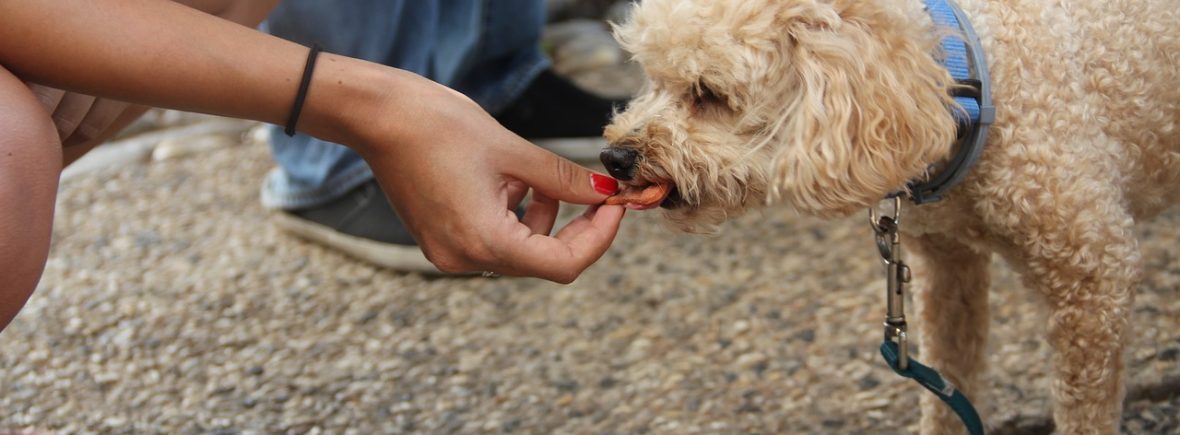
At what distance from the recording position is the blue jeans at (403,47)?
3.15 meters

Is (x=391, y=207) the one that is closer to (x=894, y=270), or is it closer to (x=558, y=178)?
(x=558, y=178)

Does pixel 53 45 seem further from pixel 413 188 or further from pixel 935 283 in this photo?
pixel 935 283

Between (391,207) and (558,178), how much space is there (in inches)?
58.8

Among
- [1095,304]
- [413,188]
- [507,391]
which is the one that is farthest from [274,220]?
[1095,304]

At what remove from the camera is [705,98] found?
1.91 metres

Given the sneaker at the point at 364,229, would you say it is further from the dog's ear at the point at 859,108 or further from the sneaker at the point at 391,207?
the dog's ear at the point at 859,108

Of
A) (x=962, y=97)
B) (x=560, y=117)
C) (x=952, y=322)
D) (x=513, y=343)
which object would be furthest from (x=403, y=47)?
(x=962, y=97)

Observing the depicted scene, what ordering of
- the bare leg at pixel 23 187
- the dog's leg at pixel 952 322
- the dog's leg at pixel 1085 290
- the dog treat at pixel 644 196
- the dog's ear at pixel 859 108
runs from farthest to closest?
the dog's leg at pixel 952 322, the dog treat at pixel 644 196, the dog's leg at pixel 1085 290, the dog's ear at pixel 859 108, the bare leg at pixel 23 187

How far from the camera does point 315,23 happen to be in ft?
10.2

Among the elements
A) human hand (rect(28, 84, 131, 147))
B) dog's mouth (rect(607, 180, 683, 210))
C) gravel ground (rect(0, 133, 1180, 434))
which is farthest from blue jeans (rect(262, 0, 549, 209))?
dog's mouth (rect(607, 180, 683, 210))

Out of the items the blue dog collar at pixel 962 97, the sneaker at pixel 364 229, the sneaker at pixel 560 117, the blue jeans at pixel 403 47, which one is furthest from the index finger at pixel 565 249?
the sneaker at pixel 560 117

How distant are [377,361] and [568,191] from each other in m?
1.14

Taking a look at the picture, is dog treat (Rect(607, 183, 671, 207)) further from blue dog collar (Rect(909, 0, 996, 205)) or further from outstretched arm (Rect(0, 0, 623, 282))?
blue dog collar (Rect(909, 0, 996, 205))

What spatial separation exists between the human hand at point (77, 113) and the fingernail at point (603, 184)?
817 mm
